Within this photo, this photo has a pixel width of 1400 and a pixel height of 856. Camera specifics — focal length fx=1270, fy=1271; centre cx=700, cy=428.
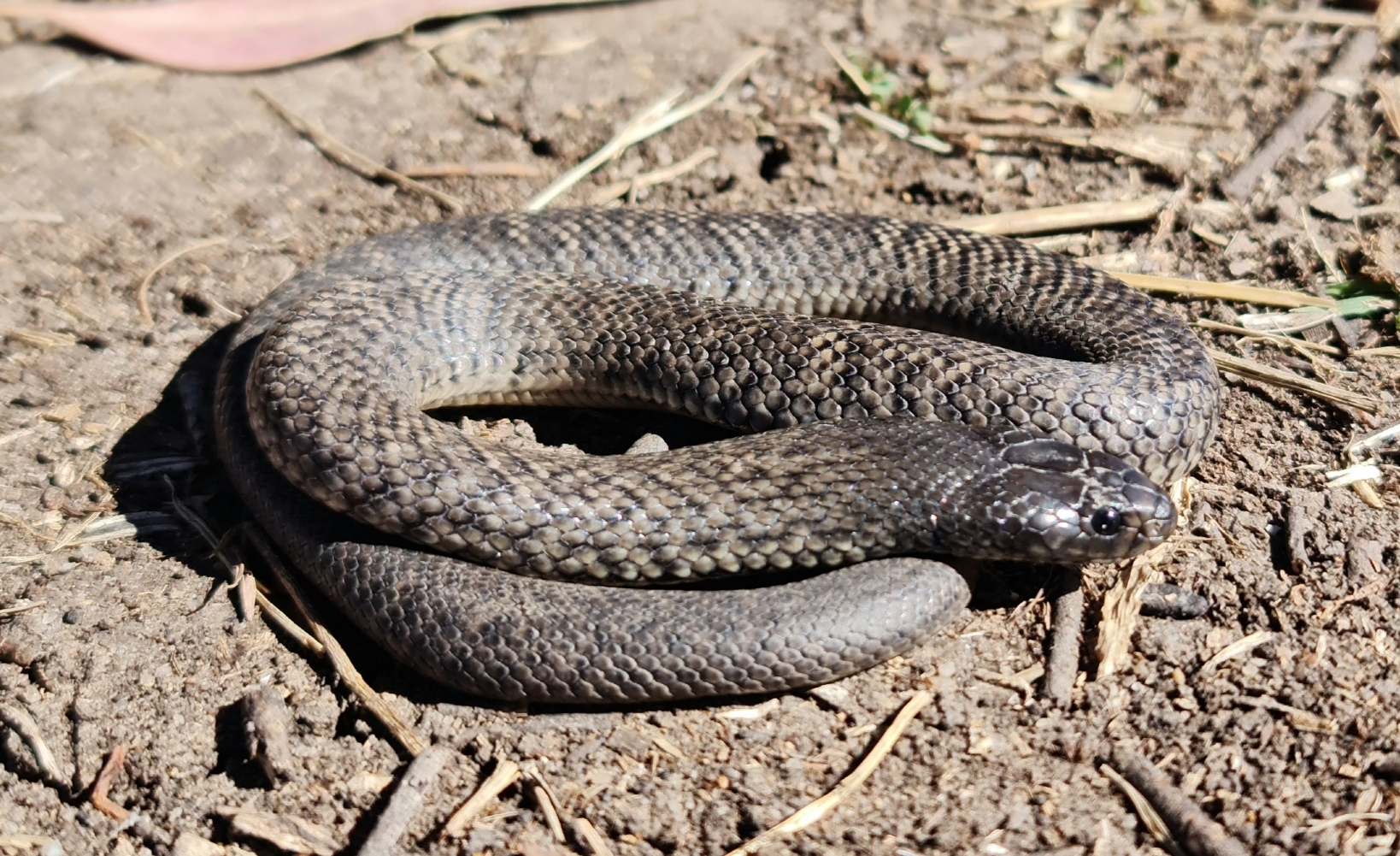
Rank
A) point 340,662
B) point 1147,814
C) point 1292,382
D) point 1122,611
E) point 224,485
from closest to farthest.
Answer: point 1147,814 → point 340,662 → point 1122,611 → point 224,485 → point 1292,382

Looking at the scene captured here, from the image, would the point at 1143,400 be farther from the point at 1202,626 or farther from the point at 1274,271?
the point at 1274,271

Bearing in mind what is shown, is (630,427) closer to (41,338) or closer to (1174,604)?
(1174,604)

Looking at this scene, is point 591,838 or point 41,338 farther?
point 41,338

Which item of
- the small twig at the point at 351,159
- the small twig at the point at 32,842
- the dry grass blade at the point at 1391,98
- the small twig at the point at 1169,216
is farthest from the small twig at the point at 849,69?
the small twig at the point at 32,842

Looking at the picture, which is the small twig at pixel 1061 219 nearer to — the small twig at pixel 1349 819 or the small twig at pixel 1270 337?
the small twig at pixel 1270 337

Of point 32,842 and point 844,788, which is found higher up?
point 844,788

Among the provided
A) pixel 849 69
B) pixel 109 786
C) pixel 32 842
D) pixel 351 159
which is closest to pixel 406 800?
pixel 109 786

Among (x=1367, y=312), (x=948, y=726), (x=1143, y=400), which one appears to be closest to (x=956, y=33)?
(x=1367, y=312)
